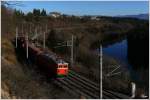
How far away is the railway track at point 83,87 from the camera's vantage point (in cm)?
1478

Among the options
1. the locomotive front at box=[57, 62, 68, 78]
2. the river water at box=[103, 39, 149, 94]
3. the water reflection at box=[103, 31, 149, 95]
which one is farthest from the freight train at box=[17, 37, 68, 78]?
the water reflection at box=[103, 31, 149, 95]

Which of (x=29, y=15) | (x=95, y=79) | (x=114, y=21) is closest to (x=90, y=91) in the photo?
(x=95, y=79)

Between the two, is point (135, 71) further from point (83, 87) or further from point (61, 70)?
point (83, 87)

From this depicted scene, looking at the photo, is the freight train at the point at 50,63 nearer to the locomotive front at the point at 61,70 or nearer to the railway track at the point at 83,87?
the locomotive front at the point at 61,70

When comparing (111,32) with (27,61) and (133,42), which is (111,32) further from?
(27,61)

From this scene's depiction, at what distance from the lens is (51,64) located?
2050 cm

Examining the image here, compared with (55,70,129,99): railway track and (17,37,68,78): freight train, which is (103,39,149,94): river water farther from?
(17,37,68,78): freight train

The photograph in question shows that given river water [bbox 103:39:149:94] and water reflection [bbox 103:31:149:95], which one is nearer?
river water [bbox 103:39:149:94]

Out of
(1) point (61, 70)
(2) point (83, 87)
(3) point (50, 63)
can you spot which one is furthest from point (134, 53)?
(2) point (83, 87)

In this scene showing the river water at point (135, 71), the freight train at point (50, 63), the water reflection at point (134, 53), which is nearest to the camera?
the freight train at point (50, 63)

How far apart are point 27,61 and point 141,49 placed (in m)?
24.9

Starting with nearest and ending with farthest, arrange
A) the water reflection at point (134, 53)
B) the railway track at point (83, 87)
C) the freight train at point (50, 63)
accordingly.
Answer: the railway track at point (83, 87), the freight train at point (50, 63), the water reflection at point (134, 53)

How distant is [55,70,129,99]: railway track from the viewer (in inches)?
582

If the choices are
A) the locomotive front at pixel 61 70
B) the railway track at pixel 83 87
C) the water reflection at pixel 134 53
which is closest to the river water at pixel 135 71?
the water reflection at pixel 134 53
